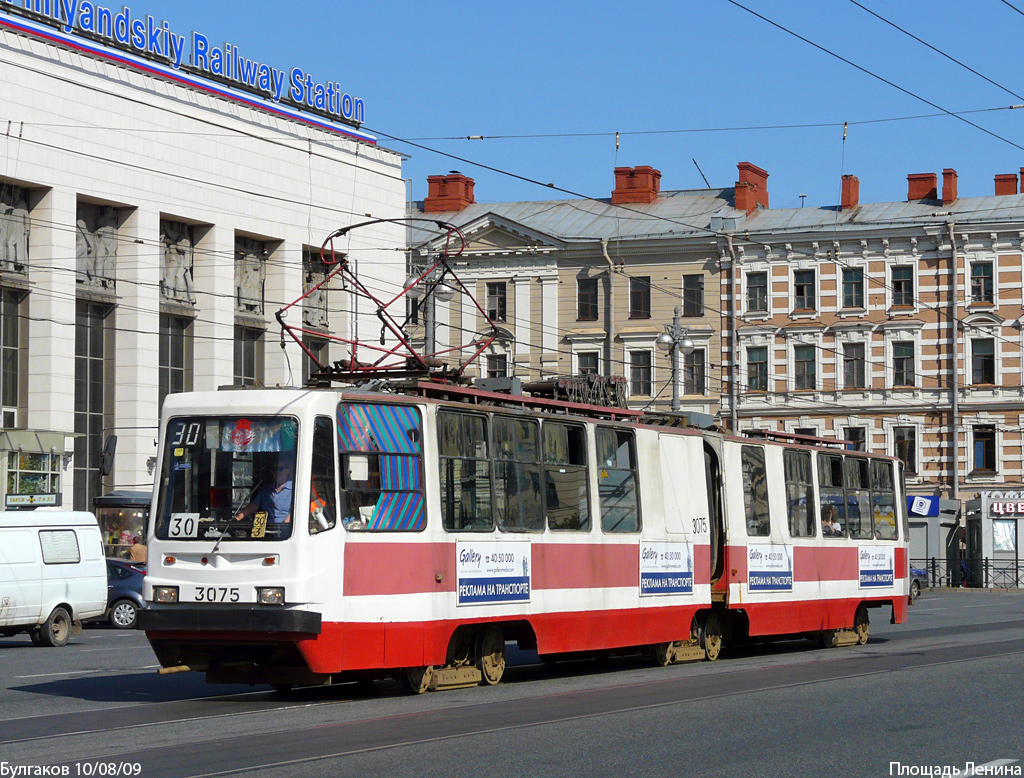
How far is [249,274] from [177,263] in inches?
137

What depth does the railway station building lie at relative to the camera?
145ft

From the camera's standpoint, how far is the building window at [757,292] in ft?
206

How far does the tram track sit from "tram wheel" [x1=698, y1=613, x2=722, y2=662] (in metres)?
2.30

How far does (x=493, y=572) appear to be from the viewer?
605 inches

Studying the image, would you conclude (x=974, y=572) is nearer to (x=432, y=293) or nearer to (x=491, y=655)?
(x=432, y=293)

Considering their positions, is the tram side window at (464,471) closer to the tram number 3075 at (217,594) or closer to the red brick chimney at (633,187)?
the tram number 3075 at (217,594)

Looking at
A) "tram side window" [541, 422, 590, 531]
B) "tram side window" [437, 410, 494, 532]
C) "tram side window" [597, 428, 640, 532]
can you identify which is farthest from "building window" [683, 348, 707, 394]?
"tram side window" [437, 410, 494, 532]

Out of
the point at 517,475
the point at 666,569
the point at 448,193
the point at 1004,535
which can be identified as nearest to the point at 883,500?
the point at 666,569

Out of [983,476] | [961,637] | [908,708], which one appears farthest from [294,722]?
[983,476]

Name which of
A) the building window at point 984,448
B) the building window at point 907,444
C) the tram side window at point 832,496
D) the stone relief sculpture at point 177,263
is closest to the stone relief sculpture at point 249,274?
the stone relief sculpture at point 177,263

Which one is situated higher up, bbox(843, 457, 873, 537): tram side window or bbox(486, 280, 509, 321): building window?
bbox(486, 280, 509, 321): building window

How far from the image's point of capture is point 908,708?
43.6 ft

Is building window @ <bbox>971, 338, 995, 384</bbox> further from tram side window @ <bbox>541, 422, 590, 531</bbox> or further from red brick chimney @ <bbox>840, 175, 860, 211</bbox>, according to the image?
tram side window @ <bbox>541, 422, 590, 531</bbox>

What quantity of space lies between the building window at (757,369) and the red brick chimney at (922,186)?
30.8 ft
